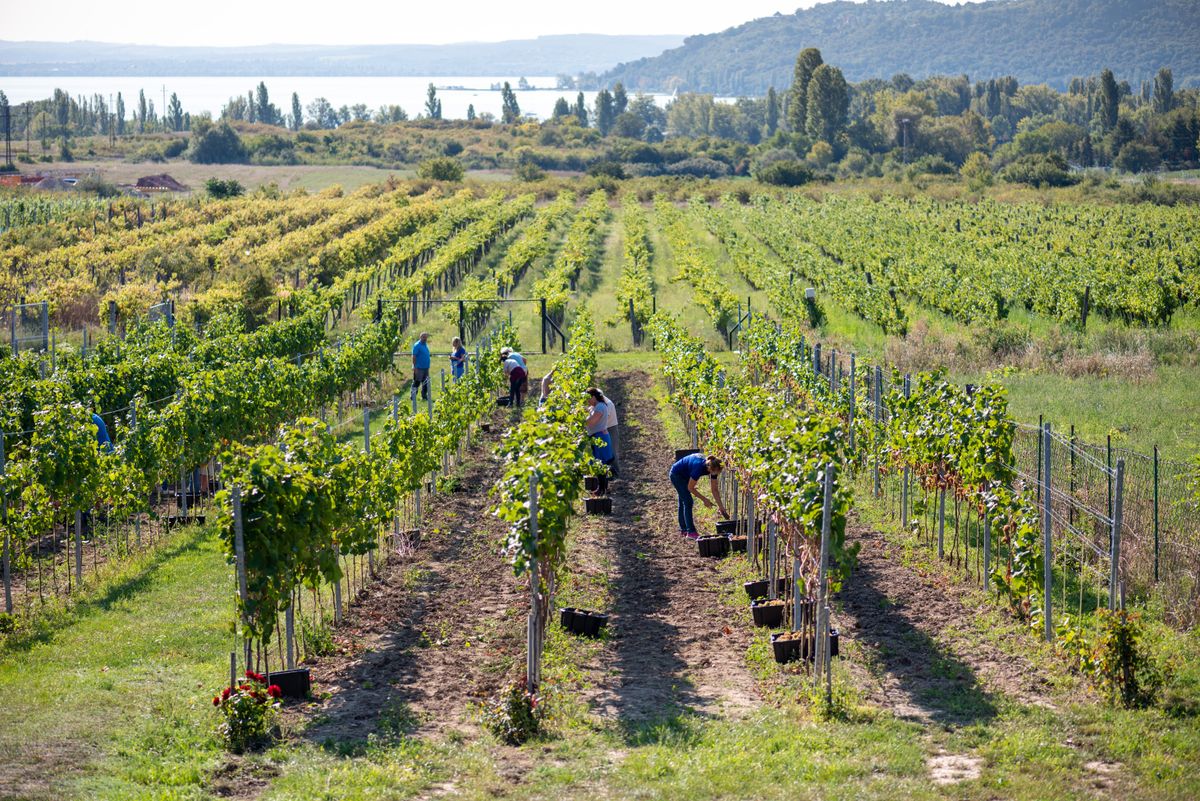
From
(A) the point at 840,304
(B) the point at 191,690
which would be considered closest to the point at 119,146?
(A) the point at 840,304

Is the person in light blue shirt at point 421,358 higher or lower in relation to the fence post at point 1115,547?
higher

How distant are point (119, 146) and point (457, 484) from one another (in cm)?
11660

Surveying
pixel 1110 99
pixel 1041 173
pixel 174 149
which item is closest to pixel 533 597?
pixel 1041 173

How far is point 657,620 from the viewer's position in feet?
41.5

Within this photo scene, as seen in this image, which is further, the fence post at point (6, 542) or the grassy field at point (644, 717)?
the fence post at point (6, 542)

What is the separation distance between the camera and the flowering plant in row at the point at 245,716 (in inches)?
365

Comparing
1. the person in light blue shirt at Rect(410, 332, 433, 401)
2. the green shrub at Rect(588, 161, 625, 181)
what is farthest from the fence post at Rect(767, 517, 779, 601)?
the green shrub at Rect(588, 161, 625, 181)

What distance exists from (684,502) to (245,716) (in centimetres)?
708

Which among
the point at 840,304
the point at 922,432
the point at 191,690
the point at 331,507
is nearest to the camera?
the point at 191,690

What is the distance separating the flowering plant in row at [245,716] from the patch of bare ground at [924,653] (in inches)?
183

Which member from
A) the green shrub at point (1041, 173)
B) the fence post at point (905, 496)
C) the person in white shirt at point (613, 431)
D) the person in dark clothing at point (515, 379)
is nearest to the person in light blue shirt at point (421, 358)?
the person in dark clothing at point (515, 379)

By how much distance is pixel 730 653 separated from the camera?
1159 centimetres

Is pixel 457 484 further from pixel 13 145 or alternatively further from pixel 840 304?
pixel 13 145

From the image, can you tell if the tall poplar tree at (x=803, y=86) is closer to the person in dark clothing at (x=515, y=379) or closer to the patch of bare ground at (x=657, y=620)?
the person in dark clothing at (x=515, y=379)
